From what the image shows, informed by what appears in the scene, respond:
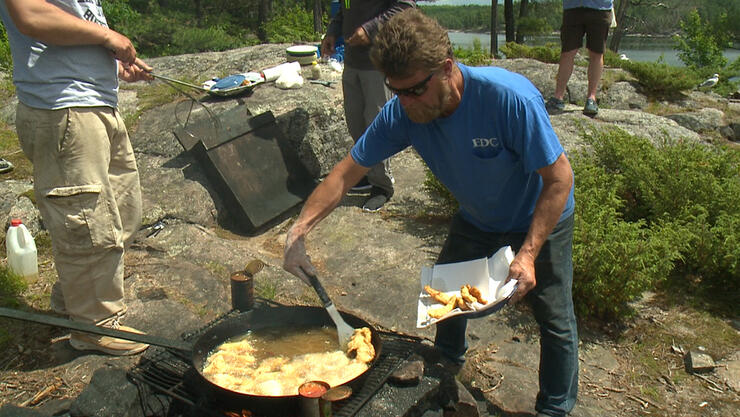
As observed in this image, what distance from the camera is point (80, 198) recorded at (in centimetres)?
294

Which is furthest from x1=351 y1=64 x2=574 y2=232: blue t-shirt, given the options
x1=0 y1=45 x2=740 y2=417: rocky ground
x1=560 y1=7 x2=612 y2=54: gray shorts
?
x1=560 y1=7 x2=612 y2=54: gray shorts

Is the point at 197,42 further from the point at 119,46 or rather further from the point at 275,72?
the point at 119,46

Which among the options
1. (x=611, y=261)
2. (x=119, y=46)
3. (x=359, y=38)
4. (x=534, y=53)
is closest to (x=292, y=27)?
(x=534, y=53)

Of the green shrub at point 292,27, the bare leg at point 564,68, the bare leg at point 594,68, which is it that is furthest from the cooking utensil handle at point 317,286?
the green shrub at point 292,27

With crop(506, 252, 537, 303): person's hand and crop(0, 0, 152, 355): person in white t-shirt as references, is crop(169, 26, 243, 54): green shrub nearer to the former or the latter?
crop(0, 0, 152, 355): person in white t-shirt

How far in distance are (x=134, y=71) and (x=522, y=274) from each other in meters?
2.44

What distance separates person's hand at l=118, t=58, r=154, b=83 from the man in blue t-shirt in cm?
137

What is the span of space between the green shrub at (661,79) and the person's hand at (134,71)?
8.54 meters

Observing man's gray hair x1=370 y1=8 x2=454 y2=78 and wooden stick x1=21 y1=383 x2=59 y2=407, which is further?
wooden stick x1=21 y1=383 x2=59 y2=407

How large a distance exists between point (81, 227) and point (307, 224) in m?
1.17

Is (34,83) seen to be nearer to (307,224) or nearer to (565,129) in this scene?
(307,224)

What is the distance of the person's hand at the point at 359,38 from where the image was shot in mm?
4812

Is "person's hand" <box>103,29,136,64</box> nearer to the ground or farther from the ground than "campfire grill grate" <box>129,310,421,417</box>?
farther from the ground

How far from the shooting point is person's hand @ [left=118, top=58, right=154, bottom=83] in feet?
11.0
